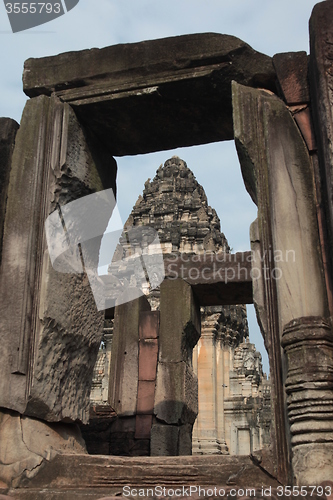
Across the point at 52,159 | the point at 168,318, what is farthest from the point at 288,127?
the point at 168,318

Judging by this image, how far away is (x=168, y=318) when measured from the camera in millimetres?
8734

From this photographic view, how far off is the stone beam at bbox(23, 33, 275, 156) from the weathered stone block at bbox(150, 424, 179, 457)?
15.8 feet

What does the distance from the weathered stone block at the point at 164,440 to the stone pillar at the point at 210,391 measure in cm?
730

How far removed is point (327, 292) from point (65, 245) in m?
1.97

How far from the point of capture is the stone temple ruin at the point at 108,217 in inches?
128

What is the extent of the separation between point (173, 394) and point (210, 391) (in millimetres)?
7799

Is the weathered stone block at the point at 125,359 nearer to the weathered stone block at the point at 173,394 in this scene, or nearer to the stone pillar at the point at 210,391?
the weathered stone block at the point at 173,394

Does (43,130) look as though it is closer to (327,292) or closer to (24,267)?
(24,267)

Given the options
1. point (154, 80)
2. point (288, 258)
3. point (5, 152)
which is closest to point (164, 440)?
point (5, 152)

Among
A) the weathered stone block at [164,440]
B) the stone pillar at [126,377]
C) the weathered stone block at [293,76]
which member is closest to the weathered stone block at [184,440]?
the weathered stone block at [164,440]

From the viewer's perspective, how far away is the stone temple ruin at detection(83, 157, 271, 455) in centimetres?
1585

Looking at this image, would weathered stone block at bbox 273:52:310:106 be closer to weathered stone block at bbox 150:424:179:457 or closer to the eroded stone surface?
the eroded stone surface

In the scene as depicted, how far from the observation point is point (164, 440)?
26.7ft

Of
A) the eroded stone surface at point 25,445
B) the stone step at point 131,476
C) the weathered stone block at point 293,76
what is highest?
the weathered stone block at point 293,76
